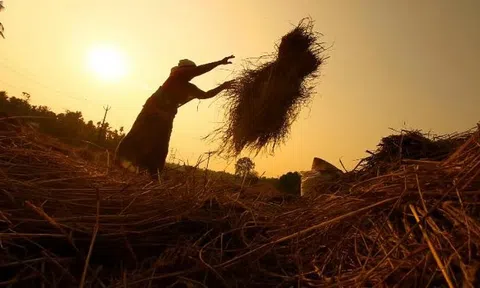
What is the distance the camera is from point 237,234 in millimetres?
2238

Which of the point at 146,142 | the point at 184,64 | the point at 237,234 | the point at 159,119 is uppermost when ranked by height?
the point at 184,64

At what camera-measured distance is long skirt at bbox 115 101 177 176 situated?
5.82m

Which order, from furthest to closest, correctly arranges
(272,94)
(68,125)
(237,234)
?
(68,125) → (272,94) → (237,234)

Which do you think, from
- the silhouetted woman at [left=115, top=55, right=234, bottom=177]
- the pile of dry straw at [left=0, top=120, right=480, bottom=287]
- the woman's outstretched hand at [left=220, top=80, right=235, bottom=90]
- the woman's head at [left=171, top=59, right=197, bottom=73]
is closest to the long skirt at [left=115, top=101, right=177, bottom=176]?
the silhouetted woman at [left=115, top=55, right=234, bottom=177]

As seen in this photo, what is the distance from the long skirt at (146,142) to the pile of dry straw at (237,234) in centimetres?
337

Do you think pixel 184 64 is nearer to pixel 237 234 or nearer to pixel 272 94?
pixel 272 94

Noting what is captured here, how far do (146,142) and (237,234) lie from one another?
393 cm

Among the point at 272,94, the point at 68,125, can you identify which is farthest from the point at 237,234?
the point at 68,125

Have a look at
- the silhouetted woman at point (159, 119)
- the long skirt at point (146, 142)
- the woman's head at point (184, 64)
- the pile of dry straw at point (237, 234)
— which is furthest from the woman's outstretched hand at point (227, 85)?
the pile of dry straw at point (237, 234)

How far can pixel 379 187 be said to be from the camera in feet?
6.14

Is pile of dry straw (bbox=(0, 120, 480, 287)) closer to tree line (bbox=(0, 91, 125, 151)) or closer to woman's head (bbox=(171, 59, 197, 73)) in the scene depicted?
woman's head (bbox=(171, 59, 197, 73))

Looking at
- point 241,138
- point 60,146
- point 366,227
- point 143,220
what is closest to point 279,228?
point 366,227

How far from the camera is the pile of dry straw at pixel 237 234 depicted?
141 centimetres

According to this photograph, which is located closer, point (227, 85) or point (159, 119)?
point (227, 85)
